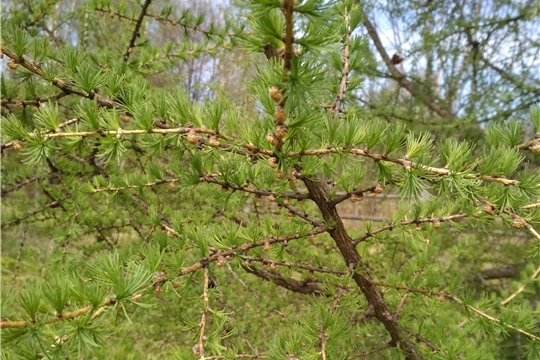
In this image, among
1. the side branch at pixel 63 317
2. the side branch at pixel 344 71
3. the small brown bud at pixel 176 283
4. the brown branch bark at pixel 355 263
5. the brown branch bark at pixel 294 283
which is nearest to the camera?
the side branch at pixel 63 317

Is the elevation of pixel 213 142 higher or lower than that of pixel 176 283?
higher

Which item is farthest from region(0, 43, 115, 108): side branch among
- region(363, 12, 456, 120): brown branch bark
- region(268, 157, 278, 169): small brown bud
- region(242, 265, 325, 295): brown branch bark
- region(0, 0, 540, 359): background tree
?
region(363, 12, 456, 120): brown branch bark

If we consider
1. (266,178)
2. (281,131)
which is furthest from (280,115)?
(266,178)

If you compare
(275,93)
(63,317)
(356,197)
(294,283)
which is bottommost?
(294,283)

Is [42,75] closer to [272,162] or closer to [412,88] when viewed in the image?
[272,162]

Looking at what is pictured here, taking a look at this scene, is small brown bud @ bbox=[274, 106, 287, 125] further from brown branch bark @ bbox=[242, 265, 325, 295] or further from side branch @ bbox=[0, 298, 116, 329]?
brown branch bark @ bbox=[242, 265, 325, 295]

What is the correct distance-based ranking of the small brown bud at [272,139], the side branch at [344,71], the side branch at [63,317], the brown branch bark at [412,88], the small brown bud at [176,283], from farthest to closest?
1. the brown branch bark at [412,88]
2. the side branch at [344,71]
3. the small brown bud at [176,283]
4. the small brown bud at [272,139]
5. the side branch at [63,317]

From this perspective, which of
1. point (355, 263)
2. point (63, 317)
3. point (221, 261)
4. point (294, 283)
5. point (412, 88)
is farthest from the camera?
point (412, 88)

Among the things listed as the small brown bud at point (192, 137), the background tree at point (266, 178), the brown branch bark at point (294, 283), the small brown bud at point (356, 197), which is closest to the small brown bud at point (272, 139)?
the background tree at point (266, 178)

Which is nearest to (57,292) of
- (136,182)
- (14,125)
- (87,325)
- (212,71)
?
(87,325)

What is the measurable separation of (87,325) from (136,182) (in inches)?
18.3

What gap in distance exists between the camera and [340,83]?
0.95 m

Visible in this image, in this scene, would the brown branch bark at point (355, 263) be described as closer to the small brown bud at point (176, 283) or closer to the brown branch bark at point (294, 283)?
the small brown bud at point (176, 283)

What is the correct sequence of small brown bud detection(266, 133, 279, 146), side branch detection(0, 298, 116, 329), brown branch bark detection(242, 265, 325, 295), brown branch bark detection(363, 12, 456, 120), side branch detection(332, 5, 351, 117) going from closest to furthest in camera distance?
side branch detection(0, 298, 116, 329), small brown bud detection(266, 133, 279, 146), side branch detection(332, 5, 351, 117), brown branch bark detection(242, 265, 325, 295), brown branch bark detection(363, 12, 456, 120)
